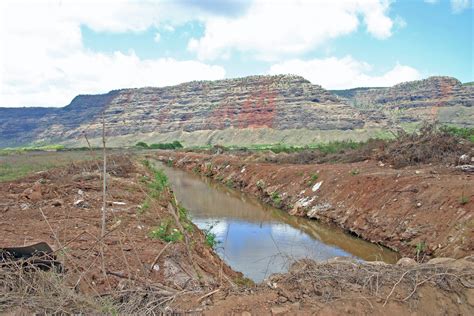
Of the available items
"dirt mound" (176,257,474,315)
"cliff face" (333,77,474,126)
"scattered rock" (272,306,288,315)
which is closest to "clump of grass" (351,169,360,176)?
"dirt mound" (176,257,474,315)

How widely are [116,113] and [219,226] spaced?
13874 cm

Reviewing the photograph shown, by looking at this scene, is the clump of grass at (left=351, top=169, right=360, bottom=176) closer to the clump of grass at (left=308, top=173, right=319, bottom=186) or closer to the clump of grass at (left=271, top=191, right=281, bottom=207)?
the clump of grass at (left=308, top=173, right=319, bottom=186)

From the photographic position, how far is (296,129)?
111 metres

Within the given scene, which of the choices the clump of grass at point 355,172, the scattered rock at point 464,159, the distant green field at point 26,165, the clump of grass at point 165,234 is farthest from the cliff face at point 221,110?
the clump of grass at point 165,234

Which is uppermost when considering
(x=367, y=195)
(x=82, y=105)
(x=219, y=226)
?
(x=82, y=105)

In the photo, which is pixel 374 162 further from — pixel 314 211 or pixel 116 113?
pixel 116 113

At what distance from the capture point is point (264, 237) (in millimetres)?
15562

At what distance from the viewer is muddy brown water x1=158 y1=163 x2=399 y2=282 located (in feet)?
39.2

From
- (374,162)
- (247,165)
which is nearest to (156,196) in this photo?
(374,162)

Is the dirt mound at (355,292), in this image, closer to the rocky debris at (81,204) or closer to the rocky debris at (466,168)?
the rocky debris at (81,204)

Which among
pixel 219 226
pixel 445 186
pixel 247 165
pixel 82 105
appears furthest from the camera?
pixel 82 105

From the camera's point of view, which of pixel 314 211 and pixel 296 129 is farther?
pixel 296 129

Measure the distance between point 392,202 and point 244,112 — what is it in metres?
111

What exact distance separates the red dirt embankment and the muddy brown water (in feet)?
1.90
